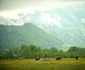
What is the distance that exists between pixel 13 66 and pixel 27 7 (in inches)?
376

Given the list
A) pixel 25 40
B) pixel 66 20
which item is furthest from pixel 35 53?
pixel 25 40

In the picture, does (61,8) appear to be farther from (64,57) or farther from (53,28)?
(64,57)

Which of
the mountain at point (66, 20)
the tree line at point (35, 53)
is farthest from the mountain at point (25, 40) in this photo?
the mountain at point (66, 20)

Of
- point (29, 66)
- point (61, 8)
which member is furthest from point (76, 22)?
point (29, 66)

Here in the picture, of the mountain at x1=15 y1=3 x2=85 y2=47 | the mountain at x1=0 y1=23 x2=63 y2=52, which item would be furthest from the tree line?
the mountain at x1=15 y1=3 x2=85 y2=47

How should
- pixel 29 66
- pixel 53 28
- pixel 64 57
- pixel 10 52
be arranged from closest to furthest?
pixel 29 66 → pixel 64 57 → pixel 10 52 → pixel 53 28

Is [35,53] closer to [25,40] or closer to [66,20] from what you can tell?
[66,20]

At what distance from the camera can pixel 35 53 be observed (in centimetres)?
2689

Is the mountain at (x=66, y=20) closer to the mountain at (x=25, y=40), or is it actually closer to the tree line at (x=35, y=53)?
the tree line at (x=35, y=53)

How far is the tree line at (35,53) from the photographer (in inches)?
1010

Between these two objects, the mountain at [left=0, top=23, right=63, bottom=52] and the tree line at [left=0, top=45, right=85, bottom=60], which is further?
the mountain at [left=0, top=23, right=63, bottom=52]

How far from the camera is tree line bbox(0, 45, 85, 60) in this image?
25.7 metres

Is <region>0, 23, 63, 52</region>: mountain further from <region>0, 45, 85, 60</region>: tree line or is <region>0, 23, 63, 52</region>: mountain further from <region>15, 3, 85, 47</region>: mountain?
<region>15, 3, 85, 47</region>: mountain

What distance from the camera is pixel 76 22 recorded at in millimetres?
28938
